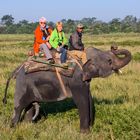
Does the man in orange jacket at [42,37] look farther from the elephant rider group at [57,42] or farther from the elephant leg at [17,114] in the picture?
the elephant leg at [17,114]

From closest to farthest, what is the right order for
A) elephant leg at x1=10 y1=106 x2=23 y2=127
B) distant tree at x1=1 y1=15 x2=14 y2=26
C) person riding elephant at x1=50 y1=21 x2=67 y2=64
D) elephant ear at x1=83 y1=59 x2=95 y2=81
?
elephant ear at x1=83 y1=59 x2=95 y2=81, person riding elephant at x1=50 y1=21 x2=67 y2=64, elephant leg at x1=10 y1=106 x2=23 y2=127, distant tree at x1=1 y1=15 x2=14 y2=26

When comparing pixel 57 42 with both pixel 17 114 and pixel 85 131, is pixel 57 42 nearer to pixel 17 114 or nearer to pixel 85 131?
pixel 17 114

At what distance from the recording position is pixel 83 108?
816cm

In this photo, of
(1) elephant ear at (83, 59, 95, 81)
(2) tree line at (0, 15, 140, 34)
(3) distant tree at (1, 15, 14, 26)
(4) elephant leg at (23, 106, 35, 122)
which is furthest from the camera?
(3) distant tree at (1, 15, 14, 26)

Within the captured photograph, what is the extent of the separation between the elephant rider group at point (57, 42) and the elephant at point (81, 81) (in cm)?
22

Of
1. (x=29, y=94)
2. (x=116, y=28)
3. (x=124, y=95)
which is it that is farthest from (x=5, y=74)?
(x=116, y=28)

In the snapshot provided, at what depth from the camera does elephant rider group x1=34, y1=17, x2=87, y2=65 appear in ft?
27.5

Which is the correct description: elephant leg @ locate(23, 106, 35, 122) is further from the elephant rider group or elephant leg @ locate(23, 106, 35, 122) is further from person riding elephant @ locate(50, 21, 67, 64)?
person riding elephant @ locate(50, 21, 67, 64)

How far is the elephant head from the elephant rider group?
0.16 m

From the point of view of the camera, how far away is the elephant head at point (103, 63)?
26.4 ft

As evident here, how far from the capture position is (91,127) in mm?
8445

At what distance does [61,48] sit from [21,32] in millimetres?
113534

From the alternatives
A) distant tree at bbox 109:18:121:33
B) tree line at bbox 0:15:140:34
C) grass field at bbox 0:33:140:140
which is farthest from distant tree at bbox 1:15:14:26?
grass field at bbox 0:33:140:140

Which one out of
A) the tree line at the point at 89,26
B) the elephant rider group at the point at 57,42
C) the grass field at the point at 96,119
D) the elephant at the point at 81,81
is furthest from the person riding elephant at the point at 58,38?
the tree line at the point at 89,26
